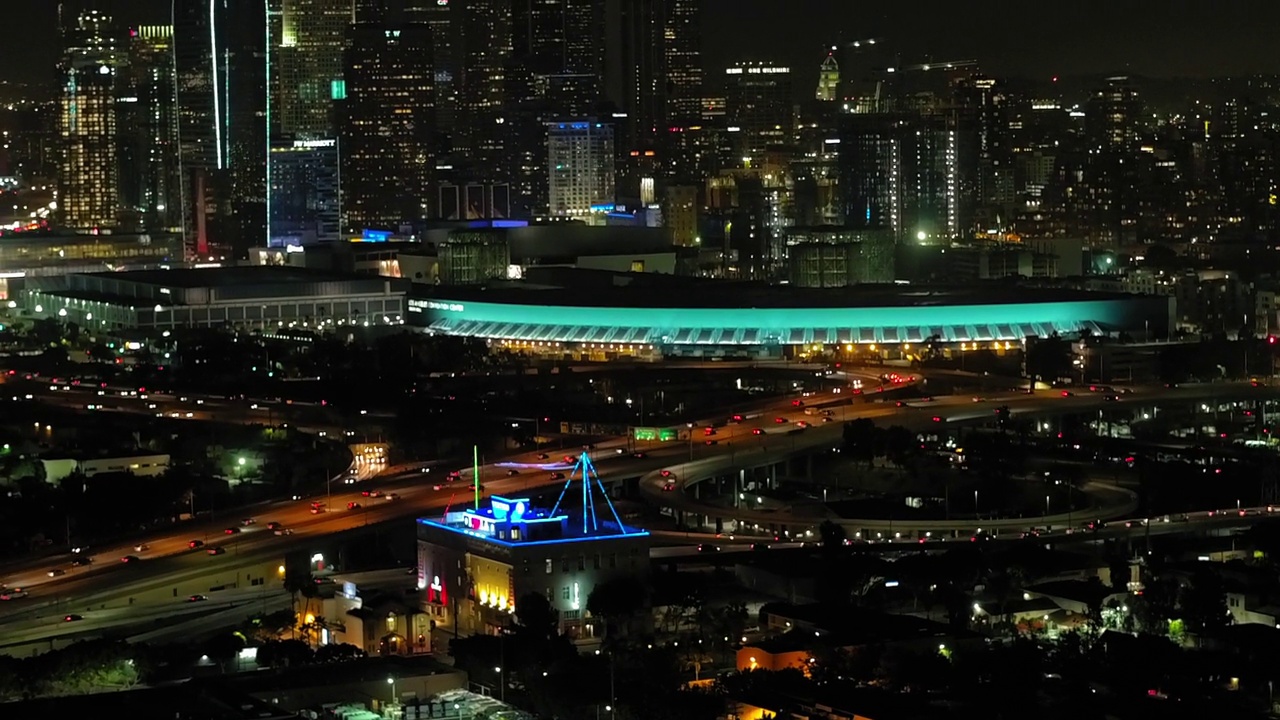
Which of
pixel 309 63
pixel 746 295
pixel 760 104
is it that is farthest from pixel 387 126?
pixel 746 295

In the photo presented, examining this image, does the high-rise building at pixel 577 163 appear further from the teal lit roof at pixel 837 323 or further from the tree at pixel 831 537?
the tree at pixel 831 537

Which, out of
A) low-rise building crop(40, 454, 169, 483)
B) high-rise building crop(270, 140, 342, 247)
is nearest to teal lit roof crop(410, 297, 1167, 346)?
low-rise building crop(40, 454, 169, 483)

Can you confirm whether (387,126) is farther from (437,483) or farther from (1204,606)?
(1204,606)

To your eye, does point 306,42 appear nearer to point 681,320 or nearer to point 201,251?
point 201,251

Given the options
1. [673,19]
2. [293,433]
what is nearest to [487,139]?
[673,19]

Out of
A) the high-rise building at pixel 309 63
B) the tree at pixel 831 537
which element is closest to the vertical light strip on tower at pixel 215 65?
the high-rise building at pixel 309 63
